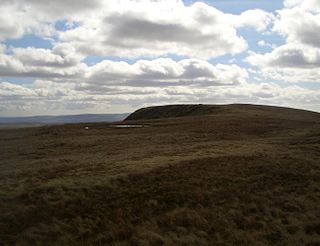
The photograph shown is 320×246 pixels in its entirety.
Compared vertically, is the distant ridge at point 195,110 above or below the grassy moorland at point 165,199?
above

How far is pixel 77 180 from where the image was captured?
25312 millimetres

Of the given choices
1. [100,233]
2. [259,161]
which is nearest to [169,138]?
[259,161]

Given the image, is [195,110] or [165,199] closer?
[165,199]

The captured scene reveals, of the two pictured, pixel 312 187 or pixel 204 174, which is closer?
pixel 312 187

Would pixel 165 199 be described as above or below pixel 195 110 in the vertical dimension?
below

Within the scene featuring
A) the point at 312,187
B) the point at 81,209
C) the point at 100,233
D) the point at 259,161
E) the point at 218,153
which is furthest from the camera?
the point at 218,153

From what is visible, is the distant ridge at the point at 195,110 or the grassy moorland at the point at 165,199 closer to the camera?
the grassy moorland at the point at 165,199

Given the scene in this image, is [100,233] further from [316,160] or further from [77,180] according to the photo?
[316,160]

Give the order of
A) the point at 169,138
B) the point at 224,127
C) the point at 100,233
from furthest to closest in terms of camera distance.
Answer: the point at 224,127
the point at 169,138
the point at 100,233

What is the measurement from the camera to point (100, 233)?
17953mm

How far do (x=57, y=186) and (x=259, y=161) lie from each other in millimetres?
16918

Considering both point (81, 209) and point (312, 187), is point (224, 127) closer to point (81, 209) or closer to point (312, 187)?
point (312, 187)

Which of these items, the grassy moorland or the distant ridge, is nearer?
the grassy moorland

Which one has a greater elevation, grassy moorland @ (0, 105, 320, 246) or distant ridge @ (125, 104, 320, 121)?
distant ridge @ (125, 104, 320, 121)
